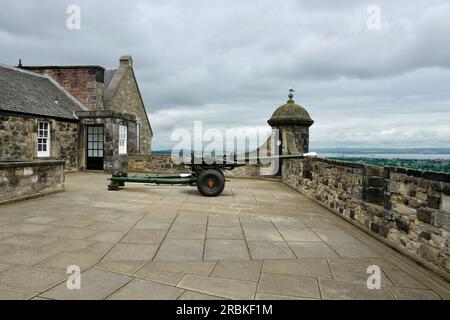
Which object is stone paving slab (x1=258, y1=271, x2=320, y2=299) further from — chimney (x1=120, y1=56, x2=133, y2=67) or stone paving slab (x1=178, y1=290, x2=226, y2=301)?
chimney (x1=120, y1=56, x2=133, y2=67)

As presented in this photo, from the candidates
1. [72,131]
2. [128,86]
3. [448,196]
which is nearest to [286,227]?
[448,196]

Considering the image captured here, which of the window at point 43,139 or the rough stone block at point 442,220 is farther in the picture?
the window at point 43,139

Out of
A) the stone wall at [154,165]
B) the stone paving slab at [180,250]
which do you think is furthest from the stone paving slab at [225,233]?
the stone wall at [154,165]

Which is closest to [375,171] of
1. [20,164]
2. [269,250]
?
[269,250]

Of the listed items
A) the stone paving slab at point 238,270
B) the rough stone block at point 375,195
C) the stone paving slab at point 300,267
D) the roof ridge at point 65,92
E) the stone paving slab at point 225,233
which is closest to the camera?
the stone paving slab at point 238,270

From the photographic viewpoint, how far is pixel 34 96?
14867 mm

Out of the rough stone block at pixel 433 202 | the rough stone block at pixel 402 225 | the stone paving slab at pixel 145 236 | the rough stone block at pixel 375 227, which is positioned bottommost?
the stone paving slab at pixel 145 236

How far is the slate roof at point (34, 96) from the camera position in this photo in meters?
13.1

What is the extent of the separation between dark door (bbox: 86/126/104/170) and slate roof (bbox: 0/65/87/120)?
114cm

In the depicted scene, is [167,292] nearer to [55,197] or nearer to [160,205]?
[160,205]

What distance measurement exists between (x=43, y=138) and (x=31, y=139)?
2.49 ft

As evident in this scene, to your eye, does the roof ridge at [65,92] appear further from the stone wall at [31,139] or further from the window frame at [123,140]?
the window frame at [123,140]

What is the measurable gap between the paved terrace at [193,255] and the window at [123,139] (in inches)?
361

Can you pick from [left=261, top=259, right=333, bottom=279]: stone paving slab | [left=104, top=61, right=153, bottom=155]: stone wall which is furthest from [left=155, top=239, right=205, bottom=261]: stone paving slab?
[left=104, top=61, right=153, bottom=155]: stone wall
